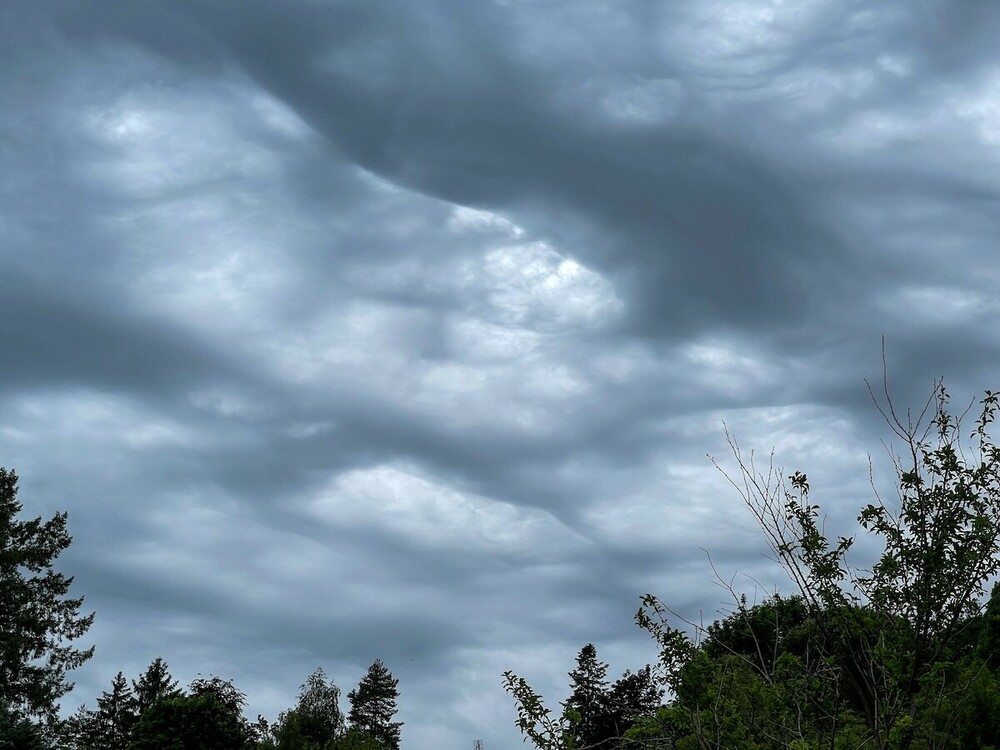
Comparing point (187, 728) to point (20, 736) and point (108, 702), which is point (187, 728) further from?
point (108, 702)

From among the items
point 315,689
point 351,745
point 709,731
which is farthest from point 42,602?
point 709,731

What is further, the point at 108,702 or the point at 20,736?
the point at 108,702

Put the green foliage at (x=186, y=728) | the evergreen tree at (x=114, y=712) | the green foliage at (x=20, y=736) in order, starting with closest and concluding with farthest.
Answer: the green foliage at (x=20, y=736) < the green foliage at (x=186, y=728) < the evergreen tree at (x=114, y=712)

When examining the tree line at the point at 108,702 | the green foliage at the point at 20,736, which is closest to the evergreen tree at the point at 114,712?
the tree line at the point at 108,702

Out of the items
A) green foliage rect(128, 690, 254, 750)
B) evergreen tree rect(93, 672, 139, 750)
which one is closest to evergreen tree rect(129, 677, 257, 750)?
green foliage rect(128, 690, 254, 750)

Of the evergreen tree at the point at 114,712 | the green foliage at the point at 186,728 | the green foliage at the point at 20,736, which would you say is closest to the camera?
the green foliage at the point at 20,736

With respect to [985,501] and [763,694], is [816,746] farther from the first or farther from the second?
[985,501]

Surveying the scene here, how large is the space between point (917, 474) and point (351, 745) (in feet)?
70.4

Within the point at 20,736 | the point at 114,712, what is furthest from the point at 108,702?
the point at 20,736

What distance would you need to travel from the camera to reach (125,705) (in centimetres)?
6762

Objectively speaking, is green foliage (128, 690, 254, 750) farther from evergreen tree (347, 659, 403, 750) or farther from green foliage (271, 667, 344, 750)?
evergreen tree (347, 659, 403, 750)

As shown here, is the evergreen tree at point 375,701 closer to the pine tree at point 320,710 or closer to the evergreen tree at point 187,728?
the pine tree at point 320,710

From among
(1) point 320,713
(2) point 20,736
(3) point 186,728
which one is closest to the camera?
(2) point 20,736

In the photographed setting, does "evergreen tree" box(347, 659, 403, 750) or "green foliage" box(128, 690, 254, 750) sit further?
"evergreen tree" box(347, 659, 403, 750)
